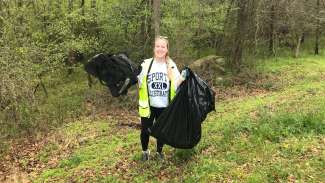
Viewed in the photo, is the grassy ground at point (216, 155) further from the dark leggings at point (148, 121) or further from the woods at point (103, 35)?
the woods at point (103, 35)

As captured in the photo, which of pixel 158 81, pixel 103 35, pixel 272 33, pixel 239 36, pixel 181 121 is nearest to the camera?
pixel 181 121

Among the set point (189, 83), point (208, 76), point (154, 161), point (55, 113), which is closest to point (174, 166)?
point (154, 161)

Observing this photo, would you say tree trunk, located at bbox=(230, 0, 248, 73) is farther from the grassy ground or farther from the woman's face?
the woman's face

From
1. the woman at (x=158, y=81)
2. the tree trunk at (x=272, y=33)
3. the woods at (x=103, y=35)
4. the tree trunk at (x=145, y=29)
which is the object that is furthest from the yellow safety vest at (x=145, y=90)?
the tree trunk at (x=272, y=33)

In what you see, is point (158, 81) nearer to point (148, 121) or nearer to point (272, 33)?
point (148, 121)

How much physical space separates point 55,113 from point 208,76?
666cm

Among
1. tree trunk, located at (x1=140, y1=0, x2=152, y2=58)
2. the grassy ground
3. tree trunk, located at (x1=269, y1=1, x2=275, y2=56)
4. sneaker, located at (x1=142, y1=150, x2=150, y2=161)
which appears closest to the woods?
tree trunk, located at (x1=140, y1=0, x2=152, y2=58)

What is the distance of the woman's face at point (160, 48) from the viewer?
22.5 feet

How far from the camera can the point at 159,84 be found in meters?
6.98

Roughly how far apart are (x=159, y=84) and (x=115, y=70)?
0.76m

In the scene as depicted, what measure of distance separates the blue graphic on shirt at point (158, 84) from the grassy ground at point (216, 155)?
1.28 m

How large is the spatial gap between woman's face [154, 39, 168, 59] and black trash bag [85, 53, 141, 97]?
0.41 m

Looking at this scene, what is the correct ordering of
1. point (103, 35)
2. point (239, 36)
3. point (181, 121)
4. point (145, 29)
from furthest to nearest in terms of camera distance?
point (103, 35)
point (239, 36)
point (145, 29)
point (181, 121)

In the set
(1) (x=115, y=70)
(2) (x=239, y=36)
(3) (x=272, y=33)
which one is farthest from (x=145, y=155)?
(3) (x=272, y=33)
